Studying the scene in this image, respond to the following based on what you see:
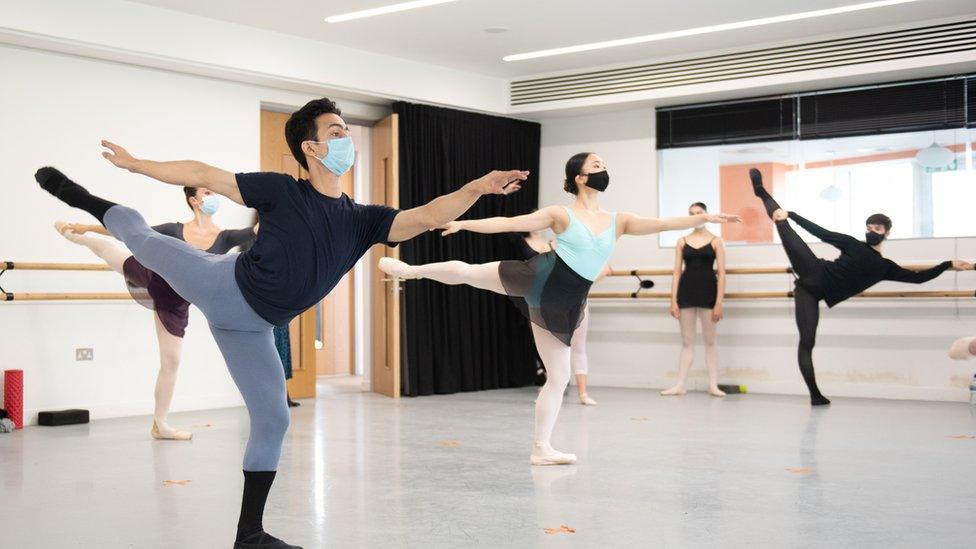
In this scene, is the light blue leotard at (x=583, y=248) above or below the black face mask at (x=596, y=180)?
below

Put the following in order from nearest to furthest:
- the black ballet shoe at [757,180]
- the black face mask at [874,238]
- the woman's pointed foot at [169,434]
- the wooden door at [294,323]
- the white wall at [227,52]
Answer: the woman's pointed foot at [169,434] < the white wall at [227,52] < the black face mask at [874,238] < the black ballet shoe at [757,180] < the wooden door at [294,323]

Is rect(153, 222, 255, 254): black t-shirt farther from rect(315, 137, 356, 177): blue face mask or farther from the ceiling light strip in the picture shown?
the ceiling light strip

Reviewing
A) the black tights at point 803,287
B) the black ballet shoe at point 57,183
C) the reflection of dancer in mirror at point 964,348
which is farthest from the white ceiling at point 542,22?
the reflection of dancer in mirror at point 964,348

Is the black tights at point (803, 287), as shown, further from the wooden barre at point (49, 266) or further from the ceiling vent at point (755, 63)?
the wooden barre at point (49, 266)

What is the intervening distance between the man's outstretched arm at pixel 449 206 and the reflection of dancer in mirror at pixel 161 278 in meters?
2.33

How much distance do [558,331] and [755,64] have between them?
14.2ft

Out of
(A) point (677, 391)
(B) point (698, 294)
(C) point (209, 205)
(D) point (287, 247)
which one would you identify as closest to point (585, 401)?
(A) point (677, 391)

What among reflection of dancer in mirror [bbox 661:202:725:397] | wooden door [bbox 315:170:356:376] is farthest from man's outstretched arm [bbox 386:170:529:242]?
wooden door [bbox 315:170:356:376]

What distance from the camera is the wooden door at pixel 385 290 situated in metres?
7.73

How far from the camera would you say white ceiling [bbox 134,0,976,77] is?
253 inches

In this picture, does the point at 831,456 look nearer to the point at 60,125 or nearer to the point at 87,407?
the point at 87,407

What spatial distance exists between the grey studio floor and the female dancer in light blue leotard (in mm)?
401

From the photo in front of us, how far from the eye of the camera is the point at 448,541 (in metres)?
3.02

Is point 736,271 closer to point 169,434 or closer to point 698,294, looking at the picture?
point 698,294
